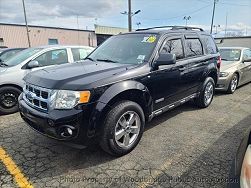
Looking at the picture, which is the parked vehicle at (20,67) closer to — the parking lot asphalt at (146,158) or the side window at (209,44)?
the parking lot asphalt at (146,158)

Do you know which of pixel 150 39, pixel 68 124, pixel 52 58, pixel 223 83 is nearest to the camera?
pixel 68 124

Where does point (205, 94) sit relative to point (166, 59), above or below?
below

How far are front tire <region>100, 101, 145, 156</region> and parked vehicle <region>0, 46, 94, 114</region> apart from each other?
126 inches

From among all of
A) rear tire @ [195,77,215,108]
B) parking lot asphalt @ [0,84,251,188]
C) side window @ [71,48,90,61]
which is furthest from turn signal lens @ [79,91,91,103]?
side window @ [71,48,90,61]

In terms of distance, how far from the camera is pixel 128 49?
4.12 meters

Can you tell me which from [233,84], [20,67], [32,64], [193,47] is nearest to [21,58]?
[20,67]

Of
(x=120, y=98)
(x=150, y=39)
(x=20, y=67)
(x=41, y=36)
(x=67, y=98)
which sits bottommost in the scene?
(x=120, y=98)

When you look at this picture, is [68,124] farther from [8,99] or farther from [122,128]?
[8,99]

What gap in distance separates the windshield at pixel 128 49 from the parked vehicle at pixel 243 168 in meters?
2.25

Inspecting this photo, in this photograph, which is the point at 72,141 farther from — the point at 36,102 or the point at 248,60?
the point at 248,60

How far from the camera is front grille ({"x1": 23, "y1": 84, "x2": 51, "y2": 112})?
2990 millimetres

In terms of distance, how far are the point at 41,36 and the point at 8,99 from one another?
35.9 m

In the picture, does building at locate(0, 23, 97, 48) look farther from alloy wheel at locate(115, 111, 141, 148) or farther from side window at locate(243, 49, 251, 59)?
alloy wheel at locate(115, 111, 141, 148)

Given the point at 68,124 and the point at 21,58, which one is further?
the point at 21,58
